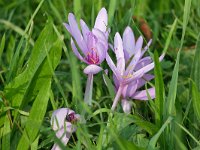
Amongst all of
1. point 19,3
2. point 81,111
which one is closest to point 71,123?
point 81,111

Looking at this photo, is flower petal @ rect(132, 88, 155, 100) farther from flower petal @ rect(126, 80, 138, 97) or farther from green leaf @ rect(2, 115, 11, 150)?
green leaf @ rect(2, 115, 11, 150)

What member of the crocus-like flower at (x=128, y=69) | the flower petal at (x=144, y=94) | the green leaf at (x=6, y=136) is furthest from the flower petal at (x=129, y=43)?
the green leaf at (x=6, y=136)

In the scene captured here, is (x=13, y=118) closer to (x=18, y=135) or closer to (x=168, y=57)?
(x=18, y=135)

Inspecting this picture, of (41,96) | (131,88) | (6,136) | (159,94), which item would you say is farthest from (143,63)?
(6,136)

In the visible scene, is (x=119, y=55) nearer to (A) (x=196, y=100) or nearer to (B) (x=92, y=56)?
(B) (x=92, y=56)

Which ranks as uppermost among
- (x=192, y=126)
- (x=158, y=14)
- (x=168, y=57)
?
(x=158, y=14)

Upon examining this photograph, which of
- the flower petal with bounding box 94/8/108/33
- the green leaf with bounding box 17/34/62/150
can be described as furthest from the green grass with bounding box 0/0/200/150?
the flower petal with bounding box 94/8/108/33

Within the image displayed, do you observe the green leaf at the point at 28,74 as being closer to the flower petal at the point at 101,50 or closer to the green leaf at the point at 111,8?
the flower petal at the point at 101,50
